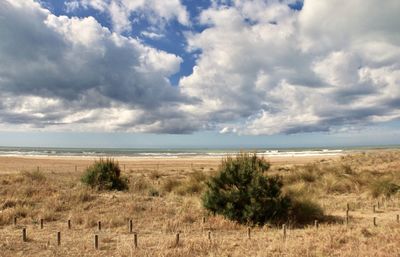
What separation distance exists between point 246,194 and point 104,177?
1057 centimetres

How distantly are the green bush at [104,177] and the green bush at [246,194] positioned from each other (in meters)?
8.64

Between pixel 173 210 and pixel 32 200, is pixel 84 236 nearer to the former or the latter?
pixel 173 210

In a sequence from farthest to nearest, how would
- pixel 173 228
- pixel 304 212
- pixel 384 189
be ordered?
pixel 384 189 → pixel 304 212 → pixel 173 228

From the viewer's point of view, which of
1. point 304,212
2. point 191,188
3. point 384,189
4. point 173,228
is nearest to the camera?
point 173,228

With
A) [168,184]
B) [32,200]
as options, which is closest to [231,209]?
[32,200]

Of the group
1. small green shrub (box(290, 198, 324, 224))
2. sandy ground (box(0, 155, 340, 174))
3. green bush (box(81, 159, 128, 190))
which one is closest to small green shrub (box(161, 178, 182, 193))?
green bush (box(81, 159, 128, 190))

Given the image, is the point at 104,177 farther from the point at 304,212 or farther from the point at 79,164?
the point at 79,164

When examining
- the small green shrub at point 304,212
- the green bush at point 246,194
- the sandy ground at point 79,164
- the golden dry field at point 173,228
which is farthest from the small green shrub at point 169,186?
the sandy ground at point 79,164

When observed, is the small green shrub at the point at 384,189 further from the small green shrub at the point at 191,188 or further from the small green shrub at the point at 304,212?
the small green shrub at the point at 191,188

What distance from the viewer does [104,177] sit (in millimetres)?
22328

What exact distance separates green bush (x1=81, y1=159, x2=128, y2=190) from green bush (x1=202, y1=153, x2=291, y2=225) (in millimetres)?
8644

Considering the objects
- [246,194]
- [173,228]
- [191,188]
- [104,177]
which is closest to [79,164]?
[104,177]

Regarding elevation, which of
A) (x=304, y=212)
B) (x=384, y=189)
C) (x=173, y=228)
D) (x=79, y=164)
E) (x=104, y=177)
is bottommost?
(x=173, y=228)

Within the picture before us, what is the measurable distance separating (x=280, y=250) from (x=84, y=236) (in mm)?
5201
